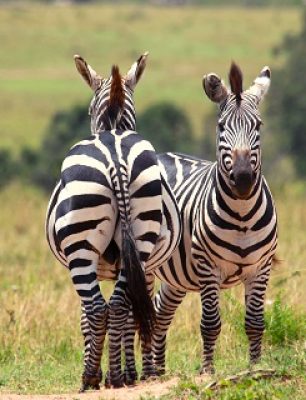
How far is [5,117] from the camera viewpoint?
44.2 meters

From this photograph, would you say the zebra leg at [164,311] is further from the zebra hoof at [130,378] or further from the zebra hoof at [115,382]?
the zebra hoof at [115,382]

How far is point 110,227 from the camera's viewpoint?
22.1ft

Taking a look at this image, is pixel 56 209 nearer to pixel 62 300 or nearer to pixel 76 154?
pixel 76 154

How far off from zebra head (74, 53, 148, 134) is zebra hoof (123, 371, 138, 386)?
162cm

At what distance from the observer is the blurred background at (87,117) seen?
9.27 m

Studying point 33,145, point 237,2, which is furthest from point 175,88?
point 237,2

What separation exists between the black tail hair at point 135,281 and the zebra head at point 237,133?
0.90 metres

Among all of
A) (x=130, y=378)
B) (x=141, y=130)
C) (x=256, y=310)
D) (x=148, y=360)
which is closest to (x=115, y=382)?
(x=130, y=378)

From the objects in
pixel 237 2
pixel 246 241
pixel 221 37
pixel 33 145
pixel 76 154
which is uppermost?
pixel 237 2

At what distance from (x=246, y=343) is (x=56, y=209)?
2462 mm

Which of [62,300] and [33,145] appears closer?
[62,300]

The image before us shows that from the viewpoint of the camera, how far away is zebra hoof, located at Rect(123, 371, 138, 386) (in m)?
7.29

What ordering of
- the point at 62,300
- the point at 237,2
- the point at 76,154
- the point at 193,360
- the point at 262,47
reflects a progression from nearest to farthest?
the point at 76,154 < the point at 193,360 < the point at 62,300 < the point at 262,47 < the point at 237,2

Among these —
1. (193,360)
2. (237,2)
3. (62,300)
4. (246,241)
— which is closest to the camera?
(246,241)
